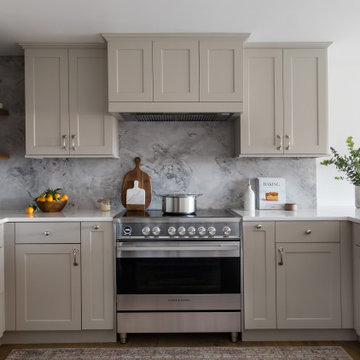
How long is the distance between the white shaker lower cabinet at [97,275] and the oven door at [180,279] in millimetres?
83

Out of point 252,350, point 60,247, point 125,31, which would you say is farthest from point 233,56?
point 252,350

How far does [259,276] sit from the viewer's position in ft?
8.23

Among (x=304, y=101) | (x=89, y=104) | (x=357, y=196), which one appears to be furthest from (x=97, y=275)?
(x=357, y=196)

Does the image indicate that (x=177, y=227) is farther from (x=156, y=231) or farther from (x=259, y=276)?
(x=259, y=276)

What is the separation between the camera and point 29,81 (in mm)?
2754

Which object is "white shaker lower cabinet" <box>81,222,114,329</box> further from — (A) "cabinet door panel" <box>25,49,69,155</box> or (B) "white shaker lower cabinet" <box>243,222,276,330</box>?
(B) "white shaker lower cabinet" <box>243,222,276,330</box>

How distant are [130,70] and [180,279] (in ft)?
5.40

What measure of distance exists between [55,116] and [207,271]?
1731 millimetres

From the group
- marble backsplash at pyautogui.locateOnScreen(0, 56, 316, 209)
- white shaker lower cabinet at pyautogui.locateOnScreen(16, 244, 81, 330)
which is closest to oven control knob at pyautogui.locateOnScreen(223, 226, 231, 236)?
marble backsplash at pyautogui.locateOnScreen(0, 56, 316, 209)

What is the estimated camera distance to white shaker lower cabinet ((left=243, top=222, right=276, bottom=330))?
2498 mm

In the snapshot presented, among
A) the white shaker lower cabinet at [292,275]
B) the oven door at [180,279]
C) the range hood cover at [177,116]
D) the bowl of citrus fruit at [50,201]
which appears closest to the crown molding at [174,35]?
the range hood cover at [177,116]

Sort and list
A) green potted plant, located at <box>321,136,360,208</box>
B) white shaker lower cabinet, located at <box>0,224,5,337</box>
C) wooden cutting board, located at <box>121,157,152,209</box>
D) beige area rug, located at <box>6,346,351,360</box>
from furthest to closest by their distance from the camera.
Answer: wooden cutting board, located at <box>121,157,152,209</box> < green potted plant, located at <box>321,136,360,208</box> < white shaker lower cabinet, located at <box>0,224,5,337</box> < beige area rug, located at <box>6,346,351,360</box>

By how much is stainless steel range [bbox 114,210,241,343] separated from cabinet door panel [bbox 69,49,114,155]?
28.1 inches

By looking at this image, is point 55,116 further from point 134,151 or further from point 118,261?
point 118,261
